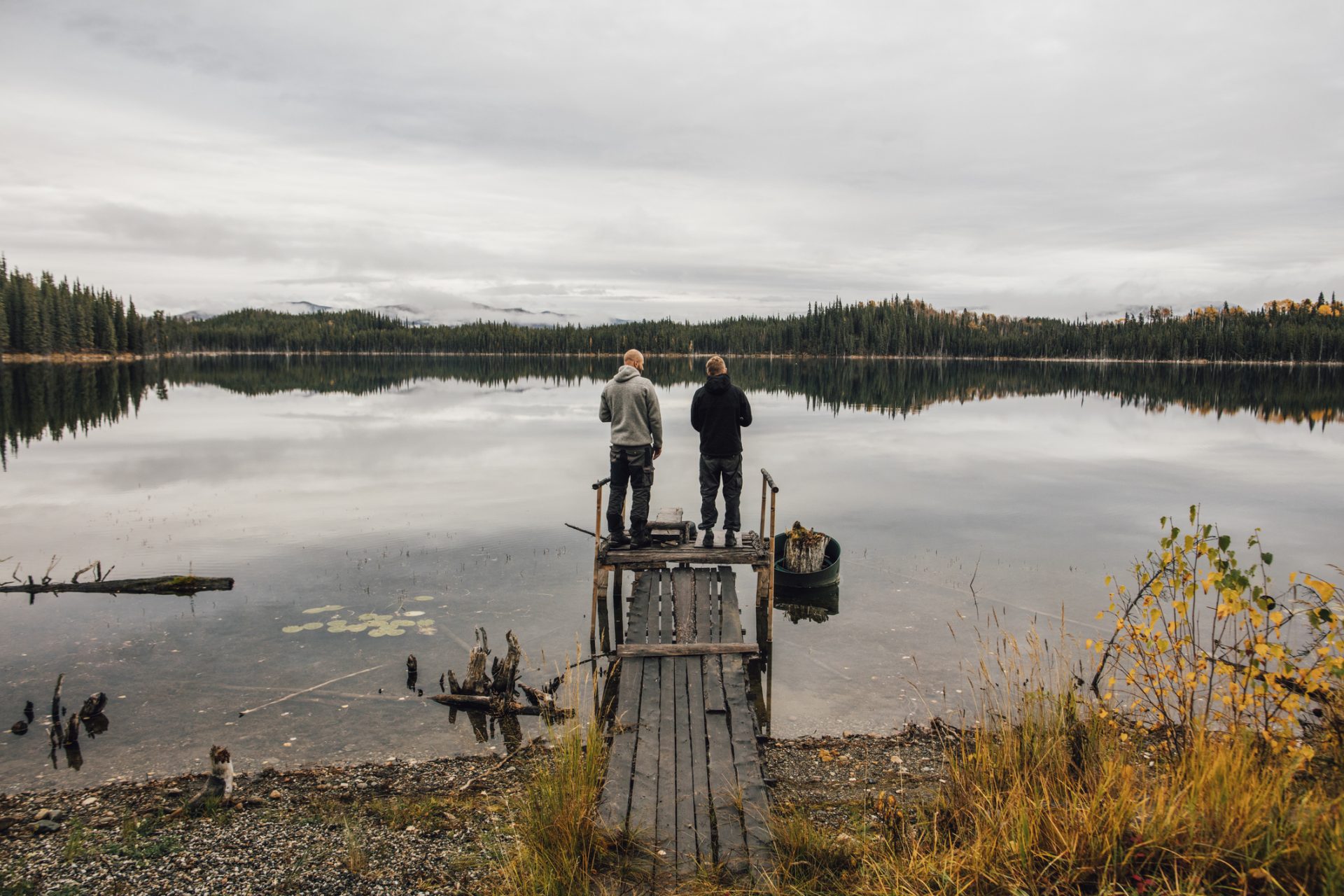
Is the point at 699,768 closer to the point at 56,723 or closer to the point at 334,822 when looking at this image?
the point at 334,822

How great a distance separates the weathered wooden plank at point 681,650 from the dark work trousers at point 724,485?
3210 millimetres

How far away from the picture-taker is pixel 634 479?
548 inches

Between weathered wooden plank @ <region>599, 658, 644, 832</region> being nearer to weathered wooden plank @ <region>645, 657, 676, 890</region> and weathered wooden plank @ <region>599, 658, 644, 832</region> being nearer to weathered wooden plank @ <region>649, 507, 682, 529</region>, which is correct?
weathered wooden plank @ <region>645, 657, 676, 890</region>

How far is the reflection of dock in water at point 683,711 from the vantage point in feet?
21.0

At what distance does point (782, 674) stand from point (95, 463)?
95.6 ft

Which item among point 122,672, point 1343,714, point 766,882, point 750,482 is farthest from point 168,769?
point 750,482

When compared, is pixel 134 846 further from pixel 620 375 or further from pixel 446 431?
pixel 446 431

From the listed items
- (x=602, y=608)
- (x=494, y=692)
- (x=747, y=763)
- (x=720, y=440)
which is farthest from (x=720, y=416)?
(x=747, y=763)

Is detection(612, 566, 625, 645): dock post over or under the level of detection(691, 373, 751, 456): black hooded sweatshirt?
under

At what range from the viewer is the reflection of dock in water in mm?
6402

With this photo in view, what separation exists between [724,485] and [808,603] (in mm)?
3185

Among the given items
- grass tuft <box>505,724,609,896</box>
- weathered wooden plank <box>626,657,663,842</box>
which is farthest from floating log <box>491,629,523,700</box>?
grass tuft <box>505,724,609,896</box>

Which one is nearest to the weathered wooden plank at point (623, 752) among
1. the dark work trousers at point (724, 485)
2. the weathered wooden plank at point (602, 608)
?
the weathered wooden plank at point (602, 608)

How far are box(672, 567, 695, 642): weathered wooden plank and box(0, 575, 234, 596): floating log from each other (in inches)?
337
